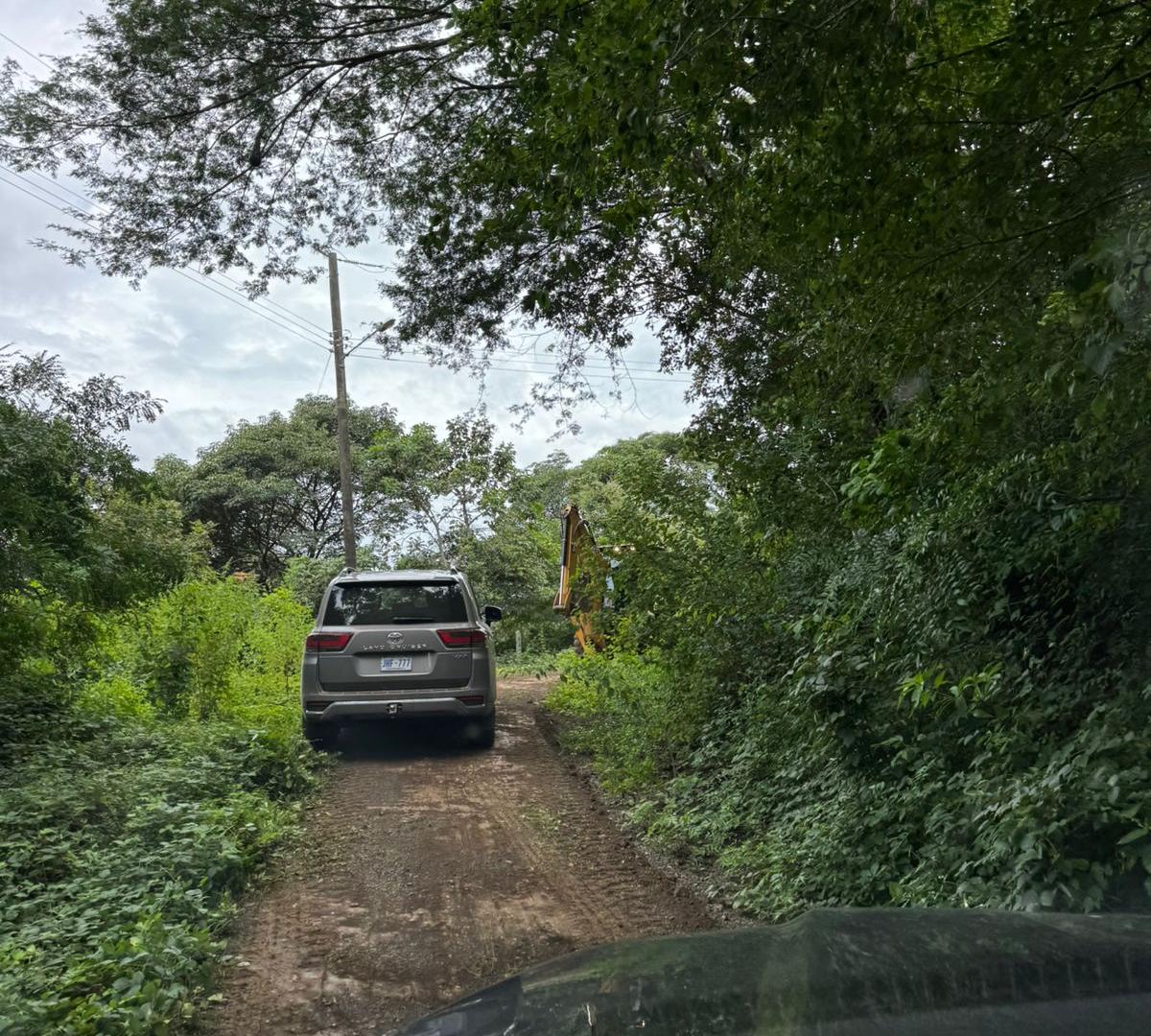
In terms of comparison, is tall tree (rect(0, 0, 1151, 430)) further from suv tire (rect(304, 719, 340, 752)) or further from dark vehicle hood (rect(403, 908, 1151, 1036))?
suv tire (rect(304, 719, 340, 752))

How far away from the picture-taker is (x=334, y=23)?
8.49 meters

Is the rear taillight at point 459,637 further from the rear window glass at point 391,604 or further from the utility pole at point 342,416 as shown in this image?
the utility pole at point 342,416

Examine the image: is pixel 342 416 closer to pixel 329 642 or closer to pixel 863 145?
A: pixel 329 642

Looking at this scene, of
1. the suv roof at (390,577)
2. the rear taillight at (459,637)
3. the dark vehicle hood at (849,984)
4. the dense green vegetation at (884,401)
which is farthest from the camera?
the suv roof at (390,577)

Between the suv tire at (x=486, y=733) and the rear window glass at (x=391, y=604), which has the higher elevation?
the rear window glass at (x=391, y=604)

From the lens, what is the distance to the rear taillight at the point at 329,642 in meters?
9.89

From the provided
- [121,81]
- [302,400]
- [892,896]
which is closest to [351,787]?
[892,896]

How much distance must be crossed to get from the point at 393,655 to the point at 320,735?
1083 millimetres

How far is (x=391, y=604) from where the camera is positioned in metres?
10.2

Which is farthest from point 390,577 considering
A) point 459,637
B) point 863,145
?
point 863,145

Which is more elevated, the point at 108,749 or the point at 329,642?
the point at 329,642

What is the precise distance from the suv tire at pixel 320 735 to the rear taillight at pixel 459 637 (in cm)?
135

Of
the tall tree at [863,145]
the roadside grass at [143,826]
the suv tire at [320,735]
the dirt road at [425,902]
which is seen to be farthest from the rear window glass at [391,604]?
the tall tree at [863,145]

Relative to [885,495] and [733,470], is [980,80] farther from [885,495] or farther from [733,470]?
[733,470]
